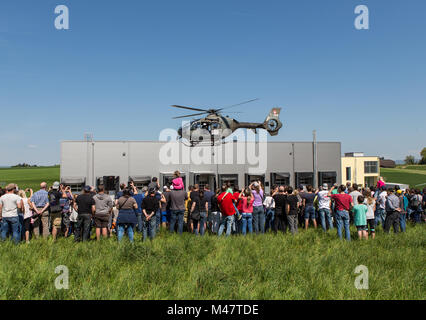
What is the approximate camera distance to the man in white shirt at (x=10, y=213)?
677 cm

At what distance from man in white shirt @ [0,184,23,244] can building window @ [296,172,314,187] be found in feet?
67.4

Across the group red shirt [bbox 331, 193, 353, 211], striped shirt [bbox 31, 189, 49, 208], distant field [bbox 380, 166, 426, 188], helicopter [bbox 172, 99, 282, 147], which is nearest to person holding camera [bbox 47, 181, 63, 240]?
striped shirt [bbox 31, 189, 49, 208]

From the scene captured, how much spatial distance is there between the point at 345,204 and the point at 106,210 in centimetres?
641

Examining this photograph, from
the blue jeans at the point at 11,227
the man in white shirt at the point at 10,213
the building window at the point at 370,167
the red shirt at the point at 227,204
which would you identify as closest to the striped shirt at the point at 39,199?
the man in white shirt at the point at 10,213

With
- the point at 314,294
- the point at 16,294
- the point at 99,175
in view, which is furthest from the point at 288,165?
the point at 16,294

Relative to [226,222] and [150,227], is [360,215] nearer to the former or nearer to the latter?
[226,222]

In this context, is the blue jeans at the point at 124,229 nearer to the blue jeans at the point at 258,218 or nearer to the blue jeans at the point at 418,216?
the blue jeans at the point at 258,218

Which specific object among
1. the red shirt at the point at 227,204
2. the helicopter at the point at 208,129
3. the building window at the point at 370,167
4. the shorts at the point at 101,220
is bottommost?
the shorts at the point at 101,220

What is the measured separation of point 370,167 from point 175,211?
4969 centimetres

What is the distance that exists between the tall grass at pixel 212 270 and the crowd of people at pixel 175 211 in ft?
2.57

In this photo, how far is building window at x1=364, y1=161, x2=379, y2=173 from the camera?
160ft

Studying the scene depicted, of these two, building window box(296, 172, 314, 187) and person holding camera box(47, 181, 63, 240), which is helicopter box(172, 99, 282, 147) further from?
person holding camera box(47, 181, 63, 240)
